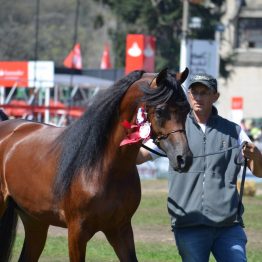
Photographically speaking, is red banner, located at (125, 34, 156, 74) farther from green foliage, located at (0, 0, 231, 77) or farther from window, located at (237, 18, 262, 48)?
window, located at (237, 18, 262, 48)

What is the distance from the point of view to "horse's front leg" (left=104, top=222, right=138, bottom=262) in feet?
22.7

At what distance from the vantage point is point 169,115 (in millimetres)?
6305

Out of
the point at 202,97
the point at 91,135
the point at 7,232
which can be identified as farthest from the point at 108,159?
the point at 7,232

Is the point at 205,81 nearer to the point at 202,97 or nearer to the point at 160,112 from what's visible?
the point at 202,97

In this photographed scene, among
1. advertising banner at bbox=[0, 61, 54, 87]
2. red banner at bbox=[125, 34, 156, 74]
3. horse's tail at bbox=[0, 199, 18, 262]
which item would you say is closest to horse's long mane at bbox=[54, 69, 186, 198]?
horse's tail at bbox=[0, 199, 18, 262]

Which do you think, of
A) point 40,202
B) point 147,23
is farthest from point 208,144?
point 147,23

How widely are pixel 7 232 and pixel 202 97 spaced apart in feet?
9.64

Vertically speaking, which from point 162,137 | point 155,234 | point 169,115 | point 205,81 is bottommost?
point 155,234

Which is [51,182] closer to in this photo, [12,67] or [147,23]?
[12,67]

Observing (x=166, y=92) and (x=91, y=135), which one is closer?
(x=166, y=92)

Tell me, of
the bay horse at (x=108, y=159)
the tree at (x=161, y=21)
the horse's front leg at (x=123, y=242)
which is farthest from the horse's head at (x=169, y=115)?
the tree at (x=161, y=21)

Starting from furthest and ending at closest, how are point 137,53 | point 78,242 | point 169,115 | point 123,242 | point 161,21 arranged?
point 161,21 → point 137,53 → point 123,242 → point 78,242 → point 169,115

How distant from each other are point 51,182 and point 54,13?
54.3 m

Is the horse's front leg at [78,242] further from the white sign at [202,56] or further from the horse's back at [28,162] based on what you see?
the white sign at [202,56]
